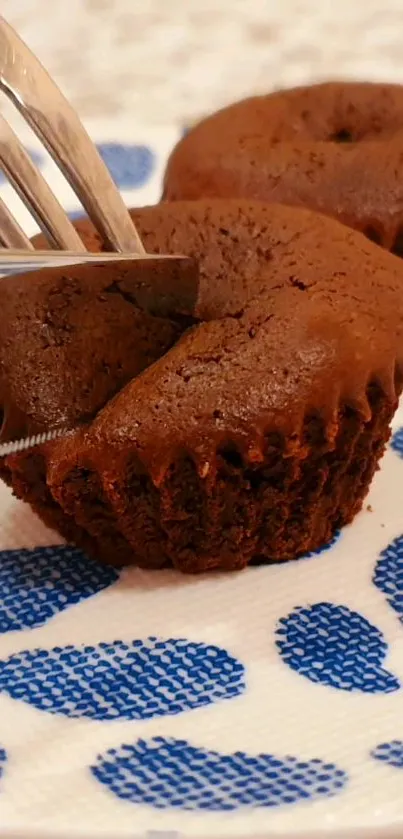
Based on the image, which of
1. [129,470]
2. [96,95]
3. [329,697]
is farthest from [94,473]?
[96,95]

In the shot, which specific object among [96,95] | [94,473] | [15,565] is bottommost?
[15,565]

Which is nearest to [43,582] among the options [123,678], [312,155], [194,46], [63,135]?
[123,678]

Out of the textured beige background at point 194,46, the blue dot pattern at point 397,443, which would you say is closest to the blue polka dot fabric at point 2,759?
the blue dot pattern at point 397,443

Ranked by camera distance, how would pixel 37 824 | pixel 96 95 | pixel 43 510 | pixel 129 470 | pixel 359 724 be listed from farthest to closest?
1. pixel 96 95
2. pixel 43 510
3. pixel 129 470
4. pixel 359 724
5. pixel 37 824

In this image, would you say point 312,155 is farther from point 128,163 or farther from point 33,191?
point 33,191

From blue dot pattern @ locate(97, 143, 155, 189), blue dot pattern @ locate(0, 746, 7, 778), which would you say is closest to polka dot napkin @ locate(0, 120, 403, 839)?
blue dot pattern @ locate(0, 746, 7, 778)

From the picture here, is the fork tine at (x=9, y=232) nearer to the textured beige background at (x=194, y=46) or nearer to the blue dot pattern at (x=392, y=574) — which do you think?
the blue dot pattern at (x=392, y=574)

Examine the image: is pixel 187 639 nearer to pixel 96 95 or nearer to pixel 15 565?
pixel 15 565
